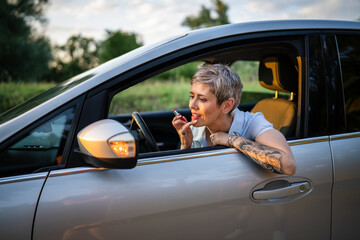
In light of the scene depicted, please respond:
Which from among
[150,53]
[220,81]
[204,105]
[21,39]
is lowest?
[204,105]

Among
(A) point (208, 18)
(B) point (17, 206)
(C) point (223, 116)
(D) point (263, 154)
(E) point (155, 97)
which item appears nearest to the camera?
(B) point (17, 206)

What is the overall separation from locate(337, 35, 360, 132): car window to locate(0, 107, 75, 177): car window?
143 cm

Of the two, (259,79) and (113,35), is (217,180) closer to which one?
(259,79)

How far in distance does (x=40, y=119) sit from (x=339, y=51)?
156cm

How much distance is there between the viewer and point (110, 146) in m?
1.07

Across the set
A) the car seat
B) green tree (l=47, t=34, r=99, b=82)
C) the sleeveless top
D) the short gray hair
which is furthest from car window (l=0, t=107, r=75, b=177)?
green tree (l=47, t=34, r=99, b=82)

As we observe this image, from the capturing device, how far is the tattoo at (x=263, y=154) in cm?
126

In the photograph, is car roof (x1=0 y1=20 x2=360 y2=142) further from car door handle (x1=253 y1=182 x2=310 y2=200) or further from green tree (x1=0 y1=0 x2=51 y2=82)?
green tree (x1=0 y1=0 x2=51 y2=82)

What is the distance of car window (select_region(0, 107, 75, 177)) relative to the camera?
1.13 m

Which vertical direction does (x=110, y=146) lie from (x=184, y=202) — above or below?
above

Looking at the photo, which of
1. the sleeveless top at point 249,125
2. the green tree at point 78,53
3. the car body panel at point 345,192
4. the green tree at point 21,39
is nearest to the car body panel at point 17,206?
the sleeveless top at point 249,125

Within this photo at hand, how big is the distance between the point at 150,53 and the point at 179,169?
55cm

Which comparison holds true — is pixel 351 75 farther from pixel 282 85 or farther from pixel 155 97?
pixel 155 97

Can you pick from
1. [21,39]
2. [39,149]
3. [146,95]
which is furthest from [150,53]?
[21,39]
